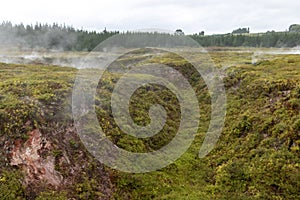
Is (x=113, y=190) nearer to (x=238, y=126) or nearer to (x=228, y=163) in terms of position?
(x=228, y=163)

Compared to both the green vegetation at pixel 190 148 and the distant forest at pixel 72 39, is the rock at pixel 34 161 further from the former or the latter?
the distant forest at pixel 72 39

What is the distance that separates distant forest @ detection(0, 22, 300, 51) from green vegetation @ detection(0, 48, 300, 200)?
75765mm

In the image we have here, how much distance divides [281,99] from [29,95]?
15886 mm

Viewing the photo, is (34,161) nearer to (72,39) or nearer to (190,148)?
(190,148)

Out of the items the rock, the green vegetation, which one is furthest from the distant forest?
the rock

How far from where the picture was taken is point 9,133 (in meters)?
14.8

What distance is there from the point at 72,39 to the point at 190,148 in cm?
9060

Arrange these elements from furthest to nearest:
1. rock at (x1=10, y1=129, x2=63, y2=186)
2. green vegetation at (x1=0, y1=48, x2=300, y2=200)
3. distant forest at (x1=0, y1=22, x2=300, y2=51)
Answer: distant forest at (x1=0, y1=22, x2=300, y2=51) < green vegetation at (x1=0, y1=48, x2=300, y2=200) < rock at (x1=10, y1=129, x2=63, y2=186)

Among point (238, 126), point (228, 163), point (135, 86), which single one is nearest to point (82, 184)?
point (228, 163)

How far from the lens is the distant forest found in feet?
321

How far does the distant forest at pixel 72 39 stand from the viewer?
9781 centimetres

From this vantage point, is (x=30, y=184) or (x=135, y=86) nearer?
(x=30, y=184)

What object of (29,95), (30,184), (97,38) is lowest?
(30,184)

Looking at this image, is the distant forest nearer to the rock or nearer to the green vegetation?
the green vegetation
